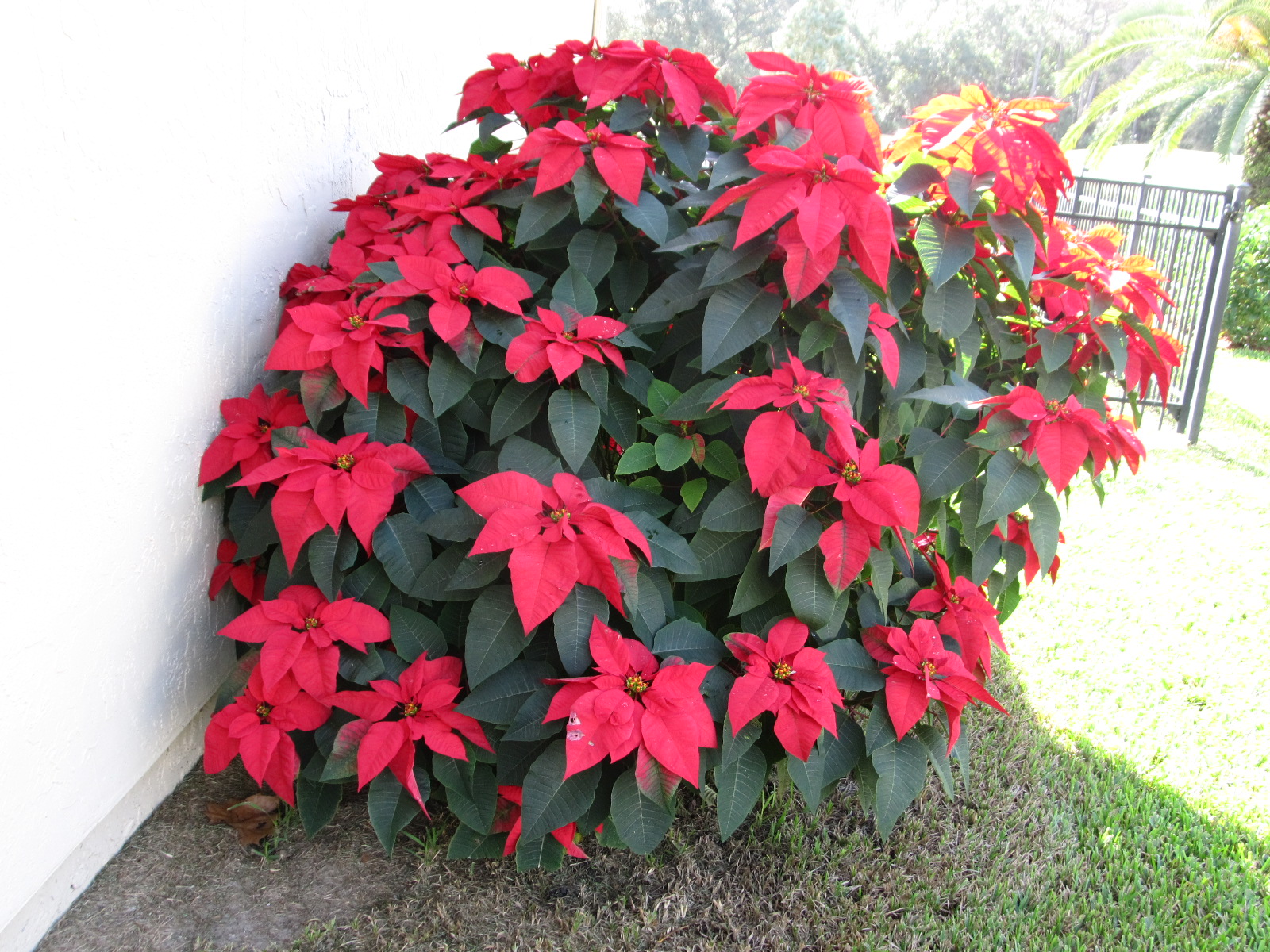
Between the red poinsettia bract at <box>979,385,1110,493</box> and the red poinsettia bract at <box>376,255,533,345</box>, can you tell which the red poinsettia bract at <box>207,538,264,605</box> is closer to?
the red poinsettia bract at <box>376,255,533,345</box>

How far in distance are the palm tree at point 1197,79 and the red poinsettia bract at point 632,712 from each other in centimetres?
1078

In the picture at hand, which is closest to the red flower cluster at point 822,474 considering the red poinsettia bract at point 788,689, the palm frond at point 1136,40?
the red poinsettia bract at point 788,689

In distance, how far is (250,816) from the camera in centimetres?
159

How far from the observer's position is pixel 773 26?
22969 millimetres

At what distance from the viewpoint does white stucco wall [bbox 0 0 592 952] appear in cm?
114

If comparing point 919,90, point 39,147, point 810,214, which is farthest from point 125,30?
point 919,90

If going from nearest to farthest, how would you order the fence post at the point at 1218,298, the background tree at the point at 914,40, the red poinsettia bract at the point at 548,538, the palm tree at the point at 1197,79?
1. the red poinsettia bract at the point at 548,538
2. the fence post at the point at 1218,298
3. the palm tree at the point at 1197,79
4. the background tree at the point at 914,40

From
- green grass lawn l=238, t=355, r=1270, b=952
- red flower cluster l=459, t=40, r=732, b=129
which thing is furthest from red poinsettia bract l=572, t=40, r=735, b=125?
green grass lawn l=238, t=355, r=1270, b=952

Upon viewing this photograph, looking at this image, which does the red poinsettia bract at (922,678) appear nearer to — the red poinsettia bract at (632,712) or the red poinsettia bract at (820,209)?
the red poinsettia bract at (632,712)

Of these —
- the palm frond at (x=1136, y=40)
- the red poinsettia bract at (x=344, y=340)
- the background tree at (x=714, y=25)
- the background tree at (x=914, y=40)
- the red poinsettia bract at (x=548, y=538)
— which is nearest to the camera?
the red poinsettia bract at (x=548, y=538)

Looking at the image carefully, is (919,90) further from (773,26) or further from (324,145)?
(324,145)

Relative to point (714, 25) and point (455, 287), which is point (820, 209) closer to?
point (455, 287)

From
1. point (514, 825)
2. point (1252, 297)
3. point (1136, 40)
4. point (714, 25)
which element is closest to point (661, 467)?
point (514, 825)

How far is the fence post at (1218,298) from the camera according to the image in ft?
16.3
